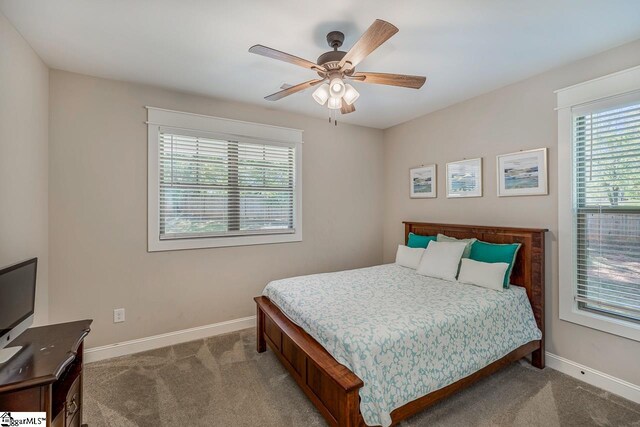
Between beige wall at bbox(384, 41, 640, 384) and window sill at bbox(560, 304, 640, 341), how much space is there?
0.17ft

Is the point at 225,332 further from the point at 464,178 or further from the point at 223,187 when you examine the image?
the point at 464,178

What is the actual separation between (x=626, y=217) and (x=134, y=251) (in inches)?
165

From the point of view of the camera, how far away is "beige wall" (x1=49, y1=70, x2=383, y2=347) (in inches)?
99.5

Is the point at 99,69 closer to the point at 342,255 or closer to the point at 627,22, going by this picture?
the point at 342,255

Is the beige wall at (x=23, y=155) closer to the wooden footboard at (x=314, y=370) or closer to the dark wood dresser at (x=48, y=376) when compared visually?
the dark wood dresser at (x=48, y=376)

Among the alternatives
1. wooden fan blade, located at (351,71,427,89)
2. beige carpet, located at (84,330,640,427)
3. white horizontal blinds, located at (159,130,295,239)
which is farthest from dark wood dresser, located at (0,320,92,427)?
wooden fan blade, located at (351,71,427,89)

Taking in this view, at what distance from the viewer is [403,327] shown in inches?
70.7

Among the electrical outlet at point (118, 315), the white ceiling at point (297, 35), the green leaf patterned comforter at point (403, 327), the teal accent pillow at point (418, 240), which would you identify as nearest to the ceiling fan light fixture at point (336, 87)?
the white ceiling at point (297, 35)

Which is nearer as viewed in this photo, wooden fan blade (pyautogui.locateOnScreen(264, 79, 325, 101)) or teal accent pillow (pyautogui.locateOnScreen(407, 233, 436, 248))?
wooden fan blade (pyautogui.locateOnScreen(264, 79, 325, 101))

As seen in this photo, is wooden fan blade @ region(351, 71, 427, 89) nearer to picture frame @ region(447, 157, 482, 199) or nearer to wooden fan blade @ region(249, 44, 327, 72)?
wooden fan blade @ region(249, 44, 327, 72)

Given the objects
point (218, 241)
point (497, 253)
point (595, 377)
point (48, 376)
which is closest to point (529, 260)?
point (497, 253)

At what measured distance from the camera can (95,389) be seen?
221 centimetres

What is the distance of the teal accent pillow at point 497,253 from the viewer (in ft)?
8.38

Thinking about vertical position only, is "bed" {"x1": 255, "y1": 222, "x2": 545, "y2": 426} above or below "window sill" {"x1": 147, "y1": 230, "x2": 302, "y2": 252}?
below
